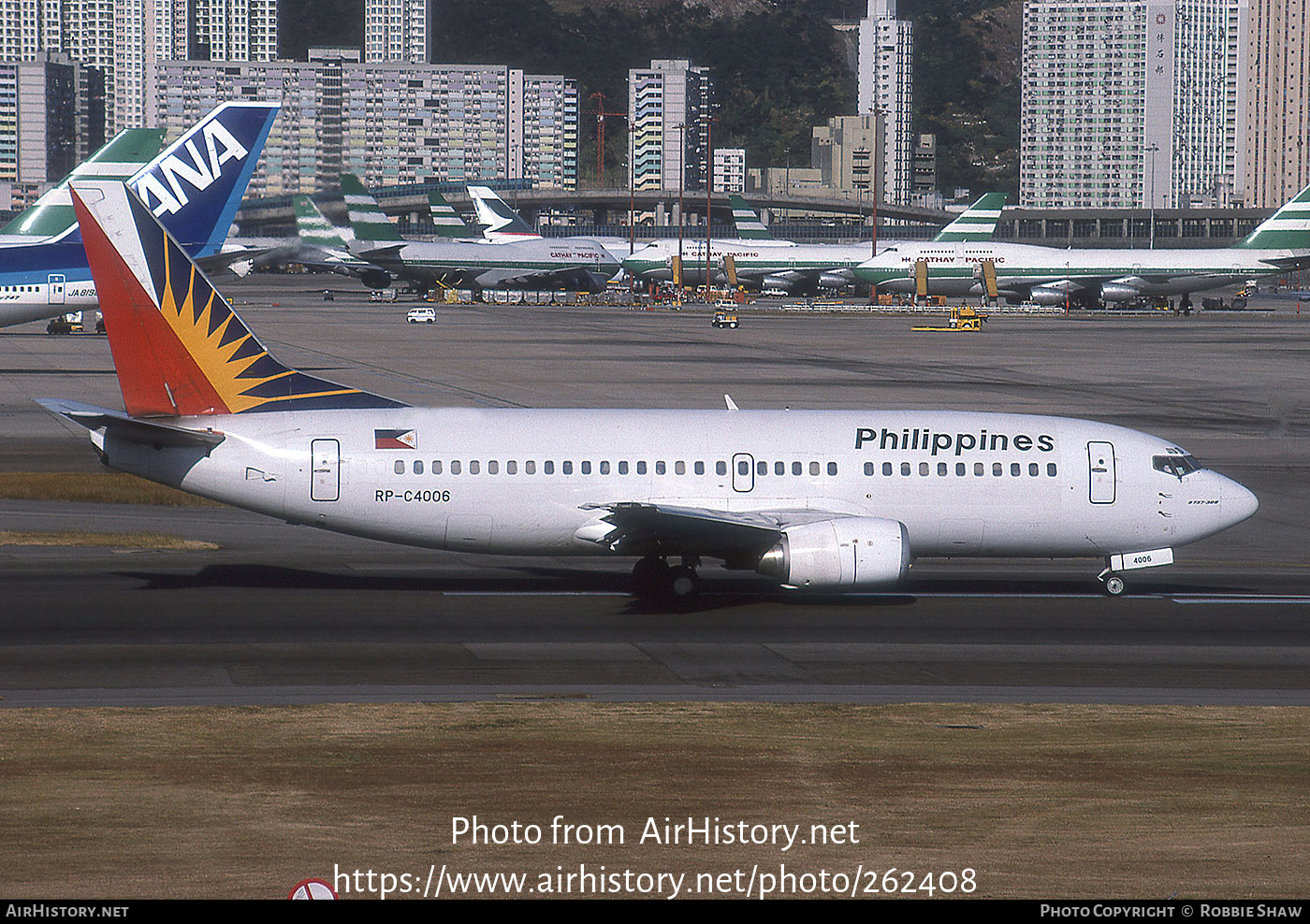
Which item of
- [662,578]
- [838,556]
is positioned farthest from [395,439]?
[838,556]

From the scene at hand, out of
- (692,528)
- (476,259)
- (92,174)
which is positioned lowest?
(692,528)

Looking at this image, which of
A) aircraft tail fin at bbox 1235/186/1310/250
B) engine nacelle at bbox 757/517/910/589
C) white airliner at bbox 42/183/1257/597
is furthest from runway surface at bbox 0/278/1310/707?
aircraft tail fin at bbox 1235/186/1310/250

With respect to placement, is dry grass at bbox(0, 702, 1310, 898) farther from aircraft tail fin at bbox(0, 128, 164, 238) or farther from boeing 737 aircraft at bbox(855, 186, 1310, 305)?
boeing 737 aircraft at bbox(855, 186, 1310, 305)

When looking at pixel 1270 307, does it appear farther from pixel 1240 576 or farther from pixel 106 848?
pixel 106 848

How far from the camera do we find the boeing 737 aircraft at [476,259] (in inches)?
6781

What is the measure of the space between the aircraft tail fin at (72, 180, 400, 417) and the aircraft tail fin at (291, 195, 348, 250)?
158016mm

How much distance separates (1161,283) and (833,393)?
93938mm

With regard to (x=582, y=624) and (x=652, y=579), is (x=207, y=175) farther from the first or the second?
(x=582, y=624)

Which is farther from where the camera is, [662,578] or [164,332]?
[662,578]

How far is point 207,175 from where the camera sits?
70312 mm

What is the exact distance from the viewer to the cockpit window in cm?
3167

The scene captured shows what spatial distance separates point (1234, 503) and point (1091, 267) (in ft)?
443

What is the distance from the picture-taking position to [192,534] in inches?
1553

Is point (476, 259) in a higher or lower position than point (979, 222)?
lower
